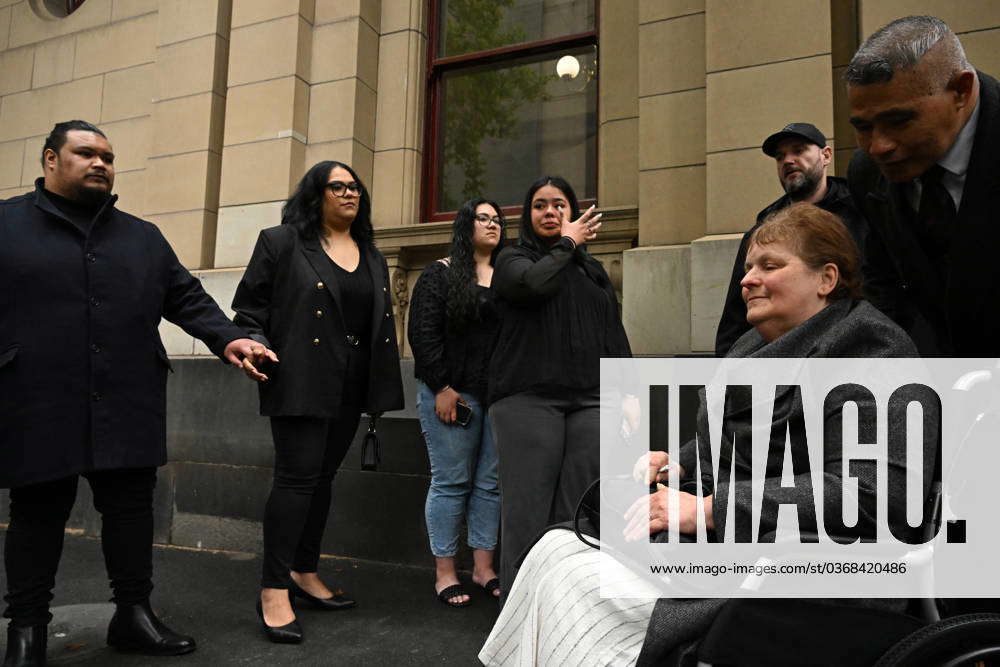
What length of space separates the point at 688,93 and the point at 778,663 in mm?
4125

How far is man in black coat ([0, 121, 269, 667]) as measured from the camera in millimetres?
3043

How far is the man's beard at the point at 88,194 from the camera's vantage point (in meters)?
3.25

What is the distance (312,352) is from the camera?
138 inches

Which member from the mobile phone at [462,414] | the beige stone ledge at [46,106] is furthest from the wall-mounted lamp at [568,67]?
the beige stone ledge at [46,106]

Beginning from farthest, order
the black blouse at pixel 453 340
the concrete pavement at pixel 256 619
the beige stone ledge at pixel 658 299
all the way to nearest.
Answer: the beige stone ledge at pixel 658 299 < the black blouse at pixel 453 340 < the concrete pavement at pixel 256 619

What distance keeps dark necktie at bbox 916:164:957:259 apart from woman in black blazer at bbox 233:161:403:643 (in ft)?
8.19

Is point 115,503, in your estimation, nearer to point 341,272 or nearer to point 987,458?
point 341,272

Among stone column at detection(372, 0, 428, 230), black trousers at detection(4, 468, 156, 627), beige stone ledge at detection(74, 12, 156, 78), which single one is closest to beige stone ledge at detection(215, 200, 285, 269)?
stone column at detection(372, 0, 428, 230)

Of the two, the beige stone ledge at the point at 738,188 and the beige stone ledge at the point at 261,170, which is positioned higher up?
the beige stone ledge at the point at 261,170

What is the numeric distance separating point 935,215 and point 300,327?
2615mm

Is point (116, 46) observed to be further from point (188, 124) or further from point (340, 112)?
point (340, 112)

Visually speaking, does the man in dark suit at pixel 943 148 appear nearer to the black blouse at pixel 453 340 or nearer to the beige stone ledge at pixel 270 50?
the black blouse at pixel 453 340

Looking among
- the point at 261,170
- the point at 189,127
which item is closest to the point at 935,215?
the point at 261,170

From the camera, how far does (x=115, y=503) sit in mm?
3256
